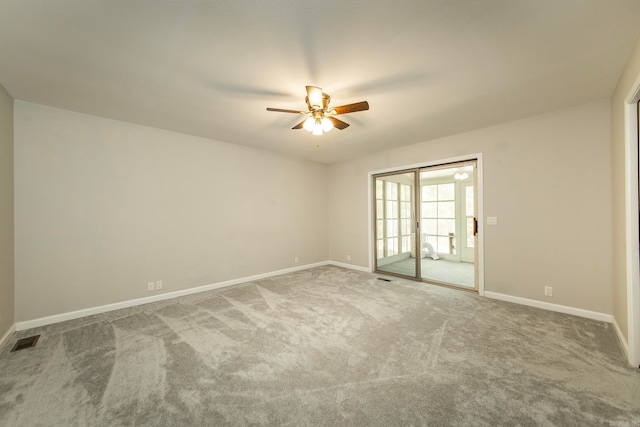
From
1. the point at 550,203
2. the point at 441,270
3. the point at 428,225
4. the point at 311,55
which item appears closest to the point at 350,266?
the point at 441,270

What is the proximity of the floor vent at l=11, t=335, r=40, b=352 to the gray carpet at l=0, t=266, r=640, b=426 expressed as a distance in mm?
71

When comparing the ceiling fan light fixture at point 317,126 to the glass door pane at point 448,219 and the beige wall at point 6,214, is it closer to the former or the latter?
the beige wall at point 6,214

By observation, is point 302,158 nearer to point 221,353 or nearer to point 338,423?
point 221,353

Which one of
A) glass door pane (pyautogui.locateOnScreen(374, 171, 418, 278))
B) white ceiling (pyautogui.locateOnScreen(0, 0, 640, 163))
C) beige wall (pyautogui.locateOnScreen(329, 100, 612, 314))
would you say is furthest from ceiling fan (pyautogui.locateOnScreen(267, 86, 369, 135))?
glass door pane (pyautogui.locateOnScreen(374, 171, 418, 278))

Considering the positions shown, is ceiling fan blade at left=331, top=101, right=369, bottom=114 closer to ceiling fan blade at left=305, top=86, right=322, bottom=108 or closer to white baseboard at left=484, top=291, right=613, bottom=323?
ceiling fan blade at left=305, top=86, right=322, bottom=108

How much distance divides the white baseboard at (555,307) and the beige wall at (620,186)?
138 mm

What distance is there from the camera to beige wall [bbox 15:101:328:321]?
282 centimetres

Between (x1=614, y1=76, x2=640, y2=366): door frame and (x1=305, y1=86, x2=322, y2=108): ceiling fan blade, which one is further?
(x1=305, y1=86, x2=322, y2=108): ceiling fan blade

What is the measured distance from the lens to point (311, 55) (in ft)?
6.46

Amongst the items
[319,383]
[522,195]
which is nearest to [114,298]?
[319,383]

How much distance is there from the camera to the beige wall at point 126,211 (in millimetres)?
2816

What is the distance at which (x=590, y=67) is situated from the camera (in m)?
2.16

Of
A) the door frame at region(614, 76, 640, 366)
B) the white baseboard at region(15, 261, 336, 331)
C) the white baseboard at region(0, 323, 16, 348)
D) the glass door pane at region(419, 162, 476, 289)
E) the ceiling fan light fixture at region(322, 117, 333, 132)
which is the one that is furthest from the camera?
the glass door pane at region(419, 162, 476, 289)

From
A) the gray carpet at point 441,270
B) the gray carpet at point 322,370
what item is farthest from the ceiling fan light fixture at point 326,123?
the gray carpet at point 441,270
